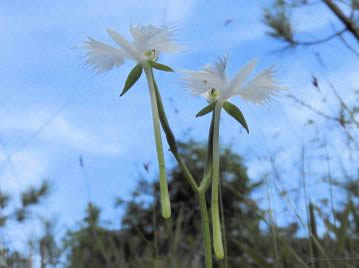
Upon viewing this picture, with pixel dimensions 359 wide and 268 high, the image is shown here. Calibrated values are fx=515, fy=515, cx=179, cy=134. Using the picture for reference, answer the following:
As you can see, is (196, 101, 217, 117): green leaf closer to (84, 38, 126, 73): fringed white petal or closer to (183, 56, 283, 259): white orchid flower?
(183, 56, 283, 259): white orchid flower

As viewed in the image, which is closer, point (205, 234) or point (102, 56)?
point (205, 234)

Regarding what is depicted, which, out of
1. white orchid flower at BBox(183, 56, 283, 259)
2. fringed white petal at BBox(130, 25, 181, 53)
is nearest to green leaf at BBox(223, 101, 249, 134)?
white orchid flower at BBox(183, 56, 283, 259)

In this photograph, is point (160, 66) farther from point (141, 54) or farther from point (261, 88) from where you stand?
Result: point (261, 88)

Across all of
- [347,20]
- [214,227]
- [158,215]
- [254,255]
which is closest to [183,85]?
[214,227]

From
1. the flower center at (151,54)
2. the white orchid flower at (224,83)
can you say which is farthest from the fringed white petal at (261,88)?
the flower center at (151,54)

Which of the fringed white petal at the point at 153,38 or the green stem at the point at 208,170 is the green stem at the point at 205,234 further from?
the fringed white petal at the point at 153,38

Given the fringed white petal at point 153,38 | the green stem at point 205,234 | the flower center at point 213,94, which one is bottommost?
the green stem at point 205,234

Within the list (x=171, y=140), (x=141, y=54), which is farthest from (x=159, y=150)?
(x=141, y=54)
